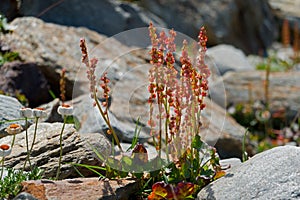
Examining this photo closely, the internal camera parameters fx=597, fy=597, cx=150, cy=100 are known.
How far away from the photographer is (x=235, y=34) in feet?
39.6

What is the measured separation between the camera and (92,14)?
728 centimetres

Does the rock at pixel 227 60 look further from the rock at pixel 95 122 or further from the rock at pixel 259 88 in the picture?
the rock at pixel 95 122

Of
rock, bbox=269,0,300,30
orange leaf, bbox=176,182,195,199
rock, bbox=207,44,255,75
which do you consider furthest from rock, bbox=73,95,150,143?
rock, bbox=269,0,300,30

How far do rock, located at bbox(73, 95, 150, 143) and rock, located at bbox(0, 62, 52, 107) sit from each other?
0.70m

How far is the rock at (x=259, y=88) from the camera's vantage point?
8.30 meters

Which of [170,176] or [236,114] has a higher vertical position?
[170,176]

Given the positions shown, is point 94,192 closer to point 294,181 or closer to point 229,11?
point 294,181

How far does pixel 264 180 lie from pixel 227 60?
22.7 ft

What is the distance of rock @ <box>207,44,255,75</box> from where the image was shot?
31.9 feet

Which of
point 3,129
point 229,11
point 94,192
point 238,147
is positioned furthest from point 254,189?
point 229,11

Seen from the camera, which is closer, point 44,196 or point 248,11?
point 44,196

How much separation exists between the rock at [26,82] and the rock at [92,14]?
4.51 ft

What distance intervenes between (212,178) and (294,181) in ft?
1.68

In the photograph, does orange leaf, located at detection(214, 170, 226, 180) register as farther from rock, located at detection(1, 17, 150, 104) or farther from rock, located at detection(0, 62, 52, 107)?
rock, located at detection(0, 62, 52, 107)
